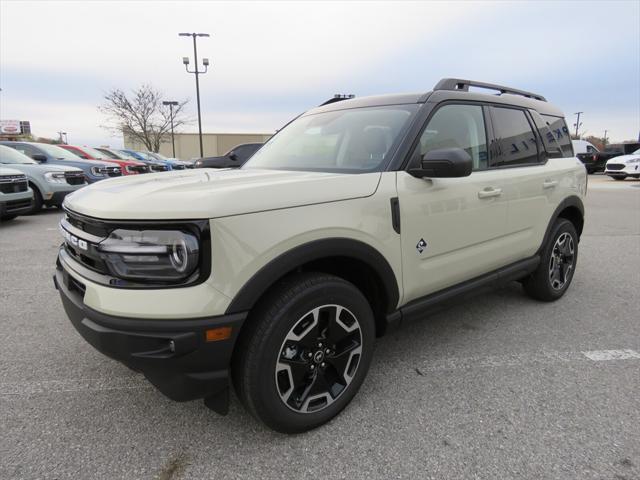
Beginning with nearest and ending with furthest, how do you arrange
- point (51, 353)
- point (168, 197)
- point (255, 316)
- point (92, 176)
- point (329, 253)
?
point (168, 197), point (255, 316), point (329, 253), point (51, 353), point (92, 176)

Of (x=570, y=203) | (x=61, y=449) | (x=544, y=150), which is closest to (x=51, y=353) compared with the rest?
(x=61, y=449)

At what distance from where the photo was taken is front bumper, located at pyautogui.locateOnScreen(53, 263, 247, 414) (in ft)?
5.34

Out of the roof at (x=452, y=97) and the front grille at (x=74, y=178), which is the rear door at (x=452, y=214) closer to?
the roof at (x=452, y=97)

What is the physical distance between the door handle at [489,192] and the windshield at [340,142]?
718 mm

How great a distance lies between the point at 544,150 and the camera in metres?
3.53

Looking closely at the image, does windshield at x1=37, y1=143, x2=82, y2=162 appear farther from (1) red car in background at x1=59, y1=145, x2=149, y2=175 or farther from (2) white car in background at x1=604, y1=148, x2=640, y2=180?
(2) white car in background at x1=604, y1=148, x2=640, y2=180

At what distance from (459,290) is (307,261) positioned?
131cm

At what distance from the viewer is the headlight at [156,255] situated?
64.5 inches

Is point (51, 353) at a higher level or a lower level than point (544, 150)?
lower

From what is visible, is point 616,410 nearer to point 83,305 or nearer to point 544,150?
point 544,150

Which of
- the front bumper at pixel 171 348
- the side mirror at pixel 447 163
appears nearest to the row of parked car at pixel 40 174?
the front bumper at pixel 171 348

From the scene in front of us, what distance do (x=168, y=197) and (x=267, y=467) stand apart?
4.19 ft

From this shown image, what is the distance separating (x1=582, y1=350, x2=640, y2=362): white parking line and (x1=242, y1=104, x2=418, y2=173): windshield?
200 centimetres

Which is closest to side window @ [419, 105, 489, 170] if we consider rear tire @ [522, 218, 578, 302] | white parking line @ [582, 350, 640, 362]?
rear tire @ [522, 218, 578, 302]
